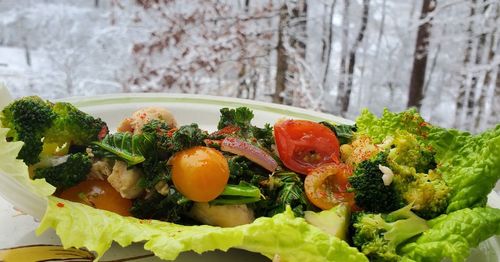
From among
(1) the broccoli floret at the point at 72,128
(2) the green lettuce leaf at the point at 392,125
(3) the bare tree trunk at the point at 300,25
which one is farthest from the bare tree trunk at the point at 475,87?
(1) the broccoli floret at the point at 72,128

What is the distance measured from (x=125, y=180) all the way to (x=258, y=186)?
42 centimetres

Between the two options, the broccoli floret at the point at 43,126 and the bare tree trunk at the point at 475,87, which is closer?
the broccoli floret at the point at 43,126

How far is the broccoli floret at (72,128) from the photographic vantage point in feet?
5.15

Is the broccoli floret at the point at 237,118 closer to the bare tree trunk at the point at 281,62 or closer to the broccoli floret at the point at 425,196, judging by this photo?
the broccoli floret at the point at 425,196

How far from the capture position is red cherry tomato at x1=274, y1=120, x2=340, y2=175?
5.49 feet

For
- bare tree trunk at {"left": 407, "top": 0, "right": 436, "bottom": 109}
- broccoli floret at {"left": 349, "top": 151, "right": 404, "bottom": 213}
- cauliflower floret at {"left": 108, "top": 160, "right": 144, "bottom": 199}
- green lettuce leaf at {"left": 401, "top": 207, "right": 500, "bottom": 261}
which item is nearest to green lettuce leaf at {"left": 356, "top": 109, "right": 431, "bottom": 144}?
broccoli floret at {"left": 349, "top": 151, "right": 404, "bottom": 213}

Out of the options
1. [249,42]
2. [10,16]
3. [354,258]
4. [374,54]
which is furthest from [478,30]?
[10,16]

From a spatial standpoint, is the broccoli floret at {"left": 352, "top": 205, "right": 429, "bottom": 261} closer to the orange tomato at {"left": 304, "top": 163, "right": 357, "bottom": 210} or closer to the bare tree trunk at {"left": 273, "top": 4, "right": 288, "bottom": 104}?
the orange tomato at {"left": 304, "top": 163, "right": 357, "bottom": 210}

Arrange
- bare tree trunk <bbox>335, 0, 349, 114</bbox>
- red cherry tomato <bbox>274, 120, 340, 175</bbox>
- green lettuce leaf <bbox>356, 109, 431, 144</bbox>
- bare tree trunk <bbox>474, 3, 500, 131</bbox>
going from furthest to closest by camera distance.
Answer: bare tree trunk <bbox>335, 0, 349, 114</bbox>
bare tree trunk <bbox>474, 3, 500, 131</bbox>
green lettuce leaf <bbox>356, 109, 431, 144</bbox>
red cherry tomato <bbox>274, 120, 340, 175</bbox>

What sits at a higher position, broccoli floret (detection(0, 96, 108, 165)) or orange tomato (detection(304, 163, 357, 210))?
broccoli floret (detection(0, 96, 108, 165))

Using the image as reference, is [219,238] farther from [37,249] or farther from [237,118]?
[237,118]

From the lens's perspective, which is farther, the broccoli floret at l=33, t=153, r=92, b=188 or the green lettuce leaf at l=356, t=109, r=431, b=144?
the green lettuce leaf at l=356, t=109, r=431, b=144

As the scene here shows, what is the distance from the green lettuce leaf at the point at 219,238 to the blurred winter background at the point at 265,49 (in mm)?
3180

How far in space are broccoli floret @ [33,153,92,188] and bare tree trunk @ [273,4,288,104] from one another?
3008mm
